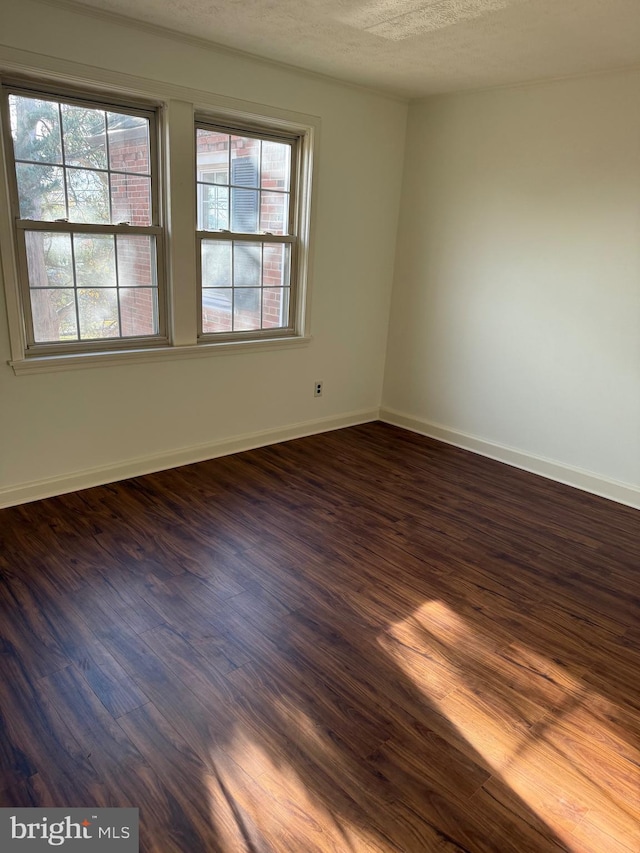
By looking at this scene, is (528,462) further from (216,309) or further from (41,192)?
(41,192)

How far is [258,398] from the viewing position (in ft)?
13.9

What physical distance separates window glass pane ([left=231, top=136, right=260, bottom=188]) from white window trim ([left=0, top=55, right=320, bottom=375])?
0.40ft

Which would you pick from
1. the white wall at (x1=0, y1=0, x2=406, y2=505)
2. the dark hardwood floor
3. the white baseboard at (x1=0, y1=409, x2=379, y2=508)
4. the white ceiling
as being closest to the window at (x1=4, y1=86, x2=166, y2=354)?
the white wall at (x1=0, y1=0, x2=406, y2=505)

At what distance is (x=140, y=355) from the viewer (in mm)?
3533

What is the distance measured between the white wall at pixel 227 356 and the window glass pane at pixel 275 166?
233mm

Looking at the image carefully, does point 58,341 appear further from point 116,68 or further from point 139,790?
point 139,790

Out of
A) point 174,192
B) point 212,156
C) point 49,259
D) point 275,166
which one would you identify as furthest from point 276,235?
point 49,259

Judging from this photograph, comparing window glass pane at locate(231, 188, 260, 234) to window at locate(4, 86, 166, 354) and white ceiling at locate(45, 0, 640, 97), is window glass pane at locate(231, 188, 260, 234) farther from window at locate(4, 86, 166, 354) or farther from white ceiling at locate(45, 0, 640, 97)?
white ceiling at locate(45, 0, 640, 97)

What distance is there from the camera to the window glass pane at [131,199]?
3.30 m

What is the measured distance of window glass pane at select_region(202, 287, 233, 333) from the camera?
12.6 feet

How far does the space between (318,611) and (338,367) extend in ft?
8.42

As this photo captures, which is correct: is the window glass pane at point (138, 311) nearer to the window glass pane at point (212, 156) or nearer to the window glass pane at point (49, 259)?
the window glass pane at point (49, 259)

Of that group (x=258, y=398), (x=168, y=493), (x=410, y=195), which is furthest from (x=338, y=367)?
(x=168, y=493)

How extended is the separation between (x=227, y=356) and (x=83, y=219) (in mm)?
1211
